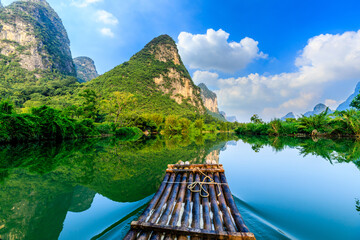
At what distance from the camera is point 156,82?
292 ft

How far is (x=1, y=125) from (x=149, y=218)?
12842mm

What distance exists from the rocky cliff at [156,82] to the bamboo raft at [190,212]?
49517mm

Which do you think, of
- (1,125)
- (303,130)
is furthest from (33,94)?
(303,130)

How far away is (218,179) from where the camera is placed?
115 inches

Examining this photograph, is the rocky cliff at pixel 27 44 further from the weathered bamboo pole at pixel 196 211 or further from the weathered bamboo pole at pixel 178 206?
the weathered bamboo pole at pixel 196 211

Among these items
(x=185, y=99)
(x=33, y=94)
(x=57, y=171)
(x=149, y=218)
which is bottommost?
(x=57, y=171)

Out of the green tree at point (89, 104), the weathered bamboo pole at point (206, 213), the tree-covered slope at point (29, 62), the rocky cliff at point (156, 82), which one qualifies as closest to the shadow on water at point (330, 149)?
the weathered bamboo pole at point (206, 213)

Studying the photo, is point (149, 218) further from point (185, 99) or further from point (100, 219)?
point (185, 99)

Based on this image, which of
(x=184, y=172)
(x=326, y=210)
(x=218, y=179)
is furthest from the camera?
(x=184, y=172)

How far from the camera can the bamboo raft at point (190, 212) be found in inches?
57.1

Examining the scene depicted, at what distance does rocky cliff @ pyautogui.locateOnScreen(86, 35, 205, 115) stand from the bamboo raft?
49.5 metres

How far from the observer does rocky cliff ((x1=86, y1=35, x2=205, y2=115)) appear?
64375 mm

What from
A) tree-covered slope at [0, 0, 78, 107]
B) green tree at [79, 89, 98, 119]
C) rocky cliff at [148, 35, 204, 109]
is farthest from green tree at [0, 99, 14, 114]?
rocky cliff at [148, 35, 204, 109]

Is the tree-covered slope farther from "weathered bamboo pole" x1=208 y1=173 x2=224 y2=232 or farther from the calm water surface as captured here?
"weathered bamboo pole" x1=208 y1=173 x2=224 y2=232
